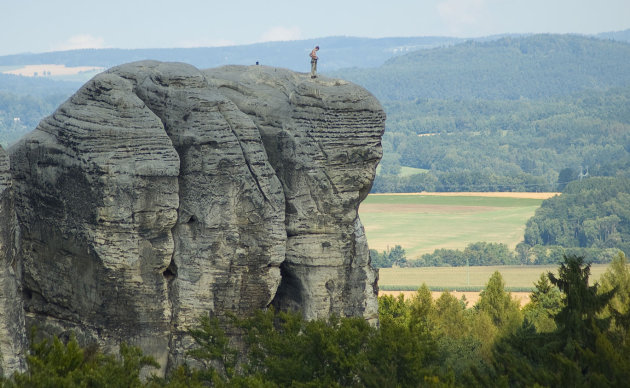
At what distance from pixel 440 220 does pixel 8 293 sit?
120655mm

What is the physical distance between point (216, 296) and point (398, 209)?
120631 mm

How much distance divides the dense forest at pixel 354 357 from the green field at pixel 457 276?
60.8 metres

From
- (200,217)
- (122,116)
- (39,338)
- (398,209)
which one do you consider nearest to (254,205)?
(200,217)

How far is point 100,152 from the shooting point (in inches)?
1244

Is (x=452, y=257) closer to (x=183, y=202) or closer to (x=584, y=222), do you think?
(x=584, y=222)

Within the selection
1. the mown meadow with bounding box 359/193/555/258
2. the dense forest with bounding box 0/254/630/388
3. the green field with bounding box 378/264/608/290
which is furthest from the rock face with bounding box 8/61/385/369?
the mown meadow with bounding box 359/193/555/258

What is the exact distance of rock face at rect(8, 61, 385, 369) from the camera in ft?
105

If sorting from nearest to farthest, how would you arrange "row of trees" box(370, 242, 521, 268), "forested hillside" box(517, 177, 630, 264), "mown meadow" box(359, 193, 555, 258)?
"row of trees" box(370, 242, 521, 268), "mown meadow" box(359, 193, 555, 258), "forested hillside" box(517, 177, 630, 264)

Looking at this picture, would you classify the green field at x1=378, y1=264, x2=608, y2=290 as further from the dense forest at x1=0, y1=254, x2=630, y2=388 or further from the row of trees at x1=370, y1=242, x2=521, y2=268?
the dense forest at x1=0, y1=254, x2=630, y2=388

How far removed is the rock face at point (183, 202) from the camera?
31.9 meters

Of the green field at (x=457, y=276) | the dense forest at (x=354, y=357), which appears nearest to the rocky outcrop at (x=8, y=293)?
the dense forest at (x=354, y=357)

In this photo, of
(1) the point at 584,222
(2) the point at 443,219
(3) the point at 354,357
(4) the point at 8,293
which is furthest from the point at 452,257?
(4) the point at 8,293

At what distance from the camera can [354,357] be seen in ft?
98.1

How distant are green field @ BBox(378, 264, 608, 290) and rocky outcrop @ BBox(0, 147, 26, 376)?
66.3 metres
